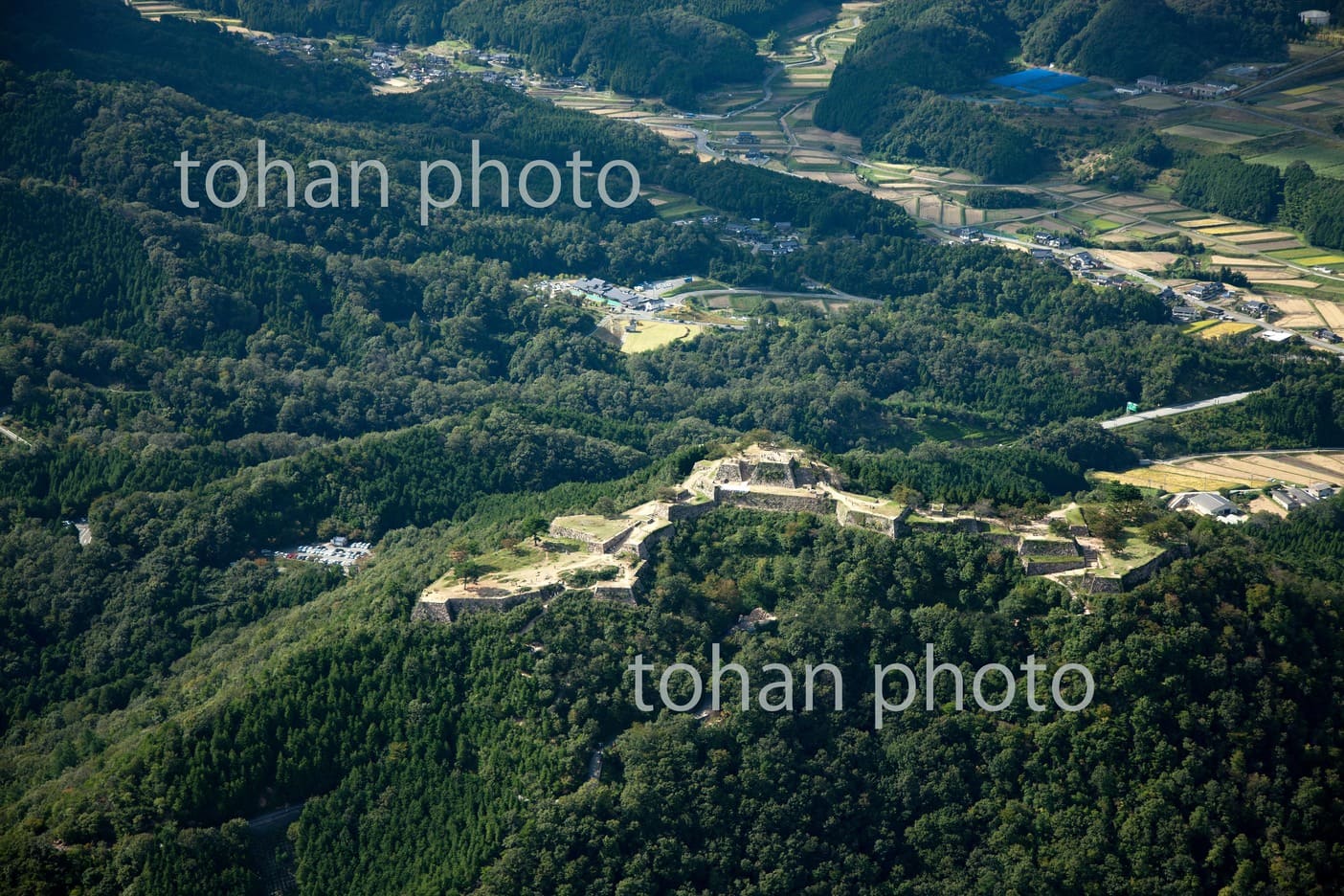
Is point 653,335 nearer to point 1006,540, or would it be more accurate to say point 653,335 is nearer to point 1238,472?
point 1238,472

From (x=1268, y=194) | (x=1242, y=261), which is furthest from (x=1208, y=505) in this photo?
(x=1268, y=194)

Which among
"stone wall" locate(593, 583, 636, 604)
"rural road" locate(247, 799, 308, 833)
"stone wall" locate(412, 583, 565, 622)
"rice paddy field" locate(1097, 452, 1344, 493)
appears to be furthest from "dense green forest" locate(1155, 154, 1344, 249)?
"rural road" locate(247, 799, 308, 833)

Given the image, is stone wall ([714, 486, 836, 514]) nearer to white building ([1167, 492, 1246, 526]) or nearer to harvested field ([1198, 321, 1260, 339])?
white building ([1167, 492, 1246, 526])

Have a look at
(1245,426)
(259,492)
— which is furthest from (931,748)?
(1245,426)

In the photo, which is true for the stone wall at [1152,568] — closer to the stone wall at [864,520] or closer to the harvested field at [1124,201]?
the stone wall at [864,520]

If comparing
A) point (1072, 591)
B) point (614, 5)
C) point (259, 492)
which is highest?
point (614, 5)

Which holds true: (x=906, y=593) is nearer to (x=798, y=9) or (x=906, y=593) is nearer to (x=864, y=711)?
(x=864, y=711)

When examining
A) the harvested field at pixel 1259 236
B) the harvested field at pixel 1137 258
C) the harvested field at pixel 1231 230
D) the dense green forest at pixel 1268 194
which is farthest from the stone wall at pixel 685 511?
the dense green forest at pixel 1268 194
